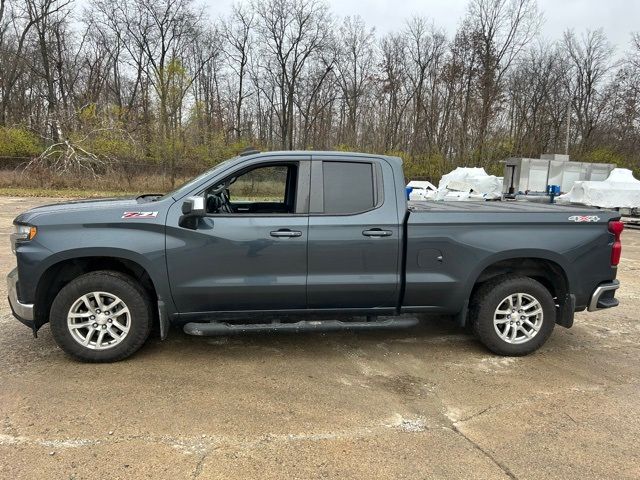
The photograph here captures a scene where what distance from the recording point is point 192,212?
392 cm

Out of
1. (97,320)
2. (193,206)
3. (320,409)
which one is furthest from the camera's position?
(97,320)

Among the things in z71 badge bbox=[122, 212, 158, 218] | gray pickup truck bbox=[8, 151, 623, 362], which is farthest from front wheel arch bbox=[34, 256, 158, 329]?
z71 badge bbox=[122, 212, 158, 218]

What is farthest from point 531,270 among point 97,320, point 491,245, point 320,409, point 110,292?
point 97,320

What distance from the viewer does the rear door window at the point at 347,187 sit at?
14.1 ft

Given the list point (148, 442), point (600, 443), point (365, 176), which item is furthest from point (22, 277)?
point (600, 443)

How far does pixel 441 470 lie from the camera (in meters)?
2.83

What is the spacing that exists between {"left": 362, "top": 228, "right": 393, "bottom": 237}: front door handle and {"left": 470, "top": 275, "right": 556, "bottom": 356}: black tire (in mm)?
1173

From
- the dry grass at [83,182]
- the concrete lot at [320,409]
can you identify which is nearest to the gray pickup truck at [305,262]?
the concrete lot at [320,409]

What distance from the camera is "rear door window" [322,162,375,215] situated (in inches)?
169

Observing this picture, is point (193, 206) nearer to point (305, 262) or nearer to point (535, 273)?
point (305, 262)

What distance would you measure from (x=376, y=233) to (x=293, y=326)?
1.12m

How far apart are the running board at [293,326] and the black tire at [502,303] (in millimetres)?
674

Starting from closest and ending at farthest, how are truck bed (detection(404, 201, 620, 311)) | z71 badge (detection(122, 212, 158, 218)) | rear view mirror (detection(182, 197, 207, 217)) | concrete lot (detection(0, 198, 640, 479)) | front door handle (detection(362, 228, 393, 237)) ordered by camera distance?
concrete lot (detection(0, 198, 640, 479)) → rear view mirror (detection(182, 197, 207, 217)) → z71 badge (detection(122, 212, 158, 218)) → front door handle (detection(362, 228, 393, 237)) → truck bed (detection(404, 201, 620, 311))

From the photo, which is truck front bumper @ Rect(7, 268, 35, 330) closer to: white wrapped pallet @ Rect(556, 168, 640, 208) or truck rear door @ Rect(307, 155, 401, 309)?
truck rear door @ Rect(307, 155, 401, 309)
